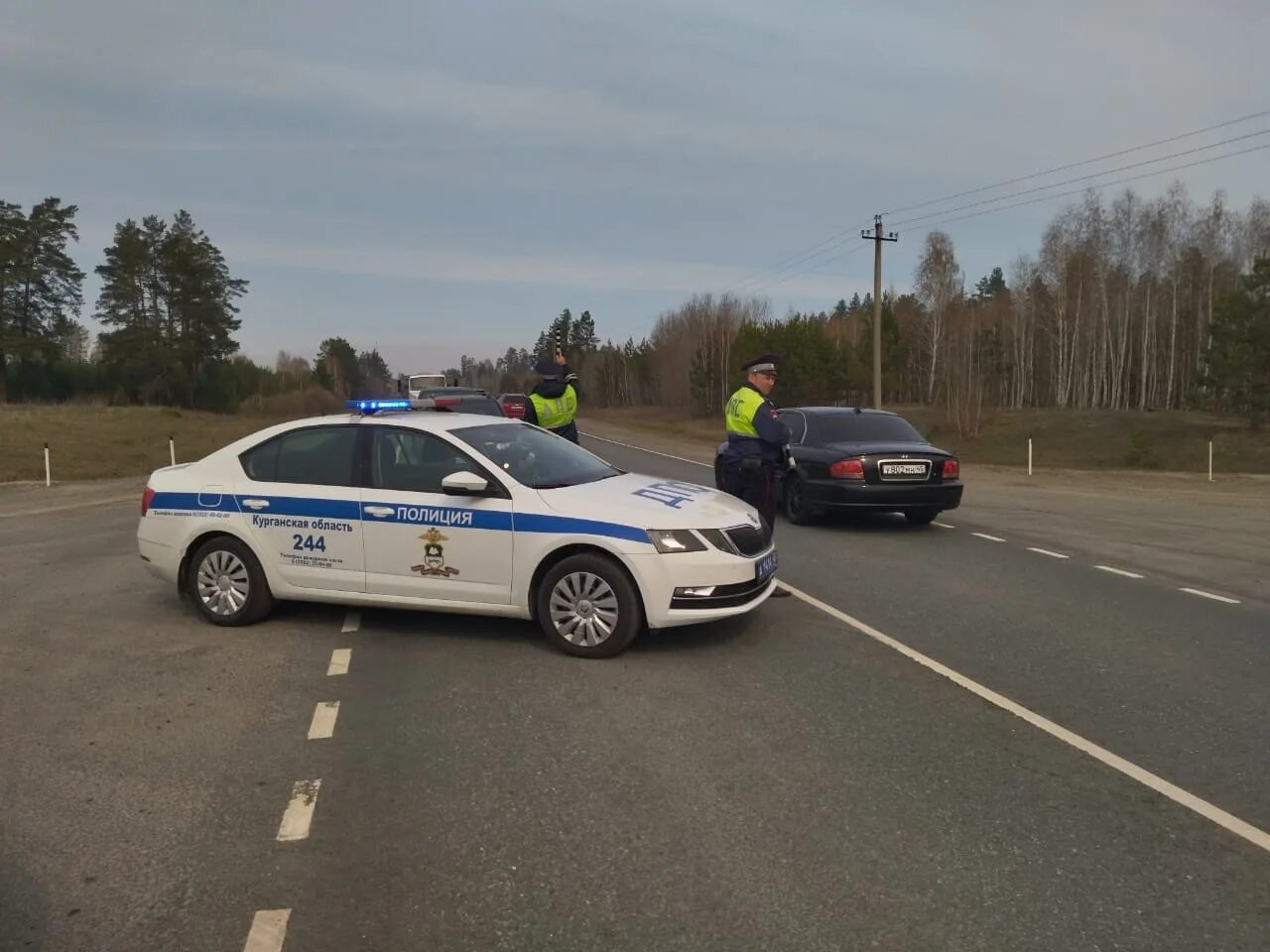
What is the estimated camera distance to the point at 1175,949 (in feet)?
9.68

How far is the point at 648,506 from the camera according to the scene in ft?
20.6

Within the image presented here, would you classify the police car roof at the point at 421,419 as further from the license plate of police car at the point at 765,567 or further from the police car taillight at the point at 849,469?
the police car taillight at the point at 849,469

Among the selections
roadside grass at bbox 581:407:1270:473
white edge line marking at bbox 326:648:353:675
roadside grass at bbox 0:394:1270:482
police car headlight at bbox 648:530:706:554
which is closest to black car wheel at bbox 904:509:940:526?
police car headlight at bbox 648:530:706:554

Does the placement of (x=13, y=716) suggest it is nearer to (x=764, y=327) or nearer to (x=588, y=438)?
(x=588, y=438)

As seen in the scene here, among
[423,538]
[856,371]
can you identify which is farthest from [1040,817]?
[856,371]

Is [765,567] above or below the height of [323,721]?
above

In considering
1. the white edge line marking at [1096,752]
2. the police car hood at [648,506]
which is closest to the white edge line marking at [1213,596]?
the white edge line marking at [1096,752]

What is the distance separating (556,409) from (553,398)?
4.9 inches

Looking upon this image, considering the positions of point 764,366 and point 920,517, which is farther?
point 920,517

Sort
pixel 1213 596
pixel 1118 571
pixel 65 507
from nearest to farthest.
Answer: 1. pixel 1213 596
2. pixel 1118 571
3. pixel 65 507

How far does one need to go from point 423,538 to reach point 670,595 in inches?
66.8

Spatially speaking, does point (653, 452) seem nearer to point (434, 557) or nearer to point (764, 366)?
point (764, 366)

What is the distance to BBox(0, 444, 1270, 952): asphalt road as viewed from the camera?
3.17m

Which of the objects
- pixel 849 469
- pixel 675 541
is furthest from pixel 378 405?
pixel 849 469
